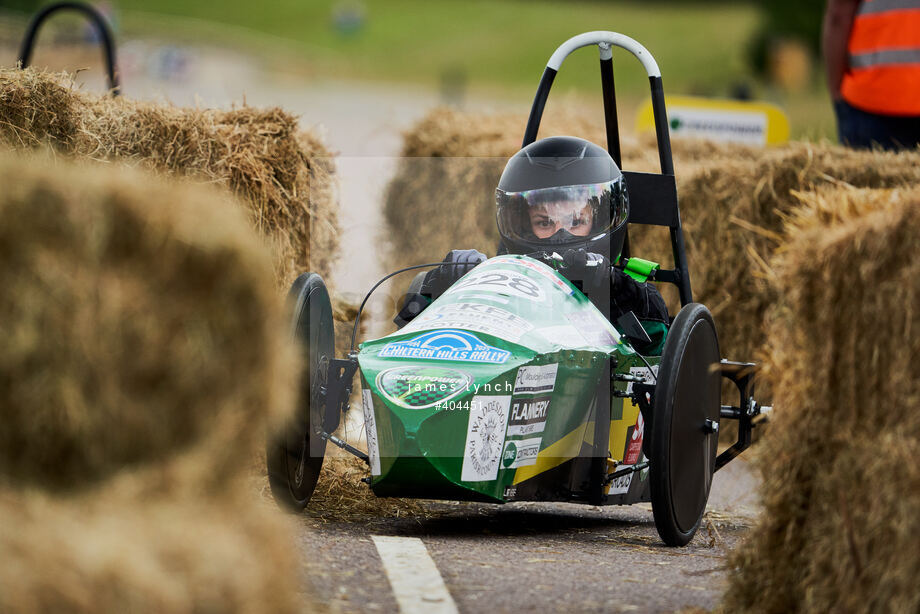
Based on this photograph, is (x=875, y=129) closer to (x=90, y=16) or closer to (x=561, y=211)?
(x=561, y=211)

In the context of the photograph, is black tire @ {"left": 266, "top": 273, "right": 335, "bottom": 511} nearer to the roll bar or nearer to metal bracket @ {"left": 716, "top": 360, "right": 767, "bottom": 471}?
metal bracket @ {"left": 716, "top": 360, "right": 767, "bottom": 471}

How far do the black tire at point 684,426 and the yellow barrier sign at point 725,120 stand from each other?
317 inches

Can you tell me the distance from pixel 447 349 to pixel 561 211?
1372 mm

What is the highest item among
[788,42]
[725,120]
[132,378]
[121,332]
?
[788,42]

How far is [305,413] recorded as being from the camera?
17.6 feet

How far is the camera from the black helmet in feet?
20.0

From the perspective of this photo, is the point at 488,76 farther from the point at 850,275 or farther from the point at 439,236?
the point at 850,275

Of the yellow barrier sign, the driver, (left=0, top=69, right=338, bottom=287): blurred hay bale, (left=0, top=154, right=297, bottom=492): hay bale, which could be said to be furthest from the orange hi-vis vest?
(left=0, top=154, right=297, bottom=492): hay bale

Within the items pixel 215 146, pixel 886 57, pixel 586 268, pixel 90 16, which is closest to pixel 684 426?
pixel 586 268

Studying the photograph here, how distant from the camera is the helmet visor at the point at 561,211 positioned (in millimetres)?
6094

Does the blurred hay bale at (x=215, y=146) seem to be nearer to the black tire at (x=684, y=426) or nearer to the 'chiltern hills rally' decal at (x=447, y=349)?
the 'chiltern hills rally' decal at (x=447, y=349)

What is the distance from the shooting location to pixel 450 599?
386 centimetres

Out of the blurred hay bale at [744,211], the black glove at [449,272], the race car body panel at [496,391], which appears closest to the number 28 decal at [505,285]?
the race car body panel at [496,391]

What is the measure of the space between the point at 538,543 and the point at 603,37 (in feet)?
9.61
